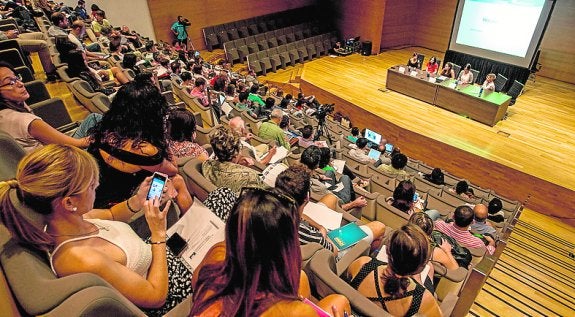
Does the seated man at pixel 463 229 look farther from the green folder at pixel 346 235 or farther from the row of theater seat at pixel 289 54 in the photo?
the row of theater seat at pixel 289 54

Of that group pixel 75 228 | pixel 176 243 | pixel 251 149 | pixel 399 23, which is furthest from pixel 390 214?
pixel 399 23

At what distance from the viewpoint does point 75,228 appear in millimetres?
1122

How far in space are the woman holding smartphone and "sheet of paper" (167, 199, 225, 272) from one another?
0.76 ft

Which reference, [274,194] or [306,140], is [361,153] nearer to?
[306,140]

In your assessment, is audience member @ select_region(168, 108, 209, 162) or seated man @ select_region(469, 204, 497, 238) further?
seated man @ select_region(469, 204, 497, 238)

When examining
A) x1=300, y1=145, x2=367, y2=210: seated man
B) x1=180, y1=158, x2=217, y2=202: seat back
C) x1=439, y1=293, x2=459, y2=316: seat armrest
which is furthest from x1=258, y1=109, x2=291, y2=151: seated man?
x1=439, y1=293, x2=459, y2=316: seat armrest

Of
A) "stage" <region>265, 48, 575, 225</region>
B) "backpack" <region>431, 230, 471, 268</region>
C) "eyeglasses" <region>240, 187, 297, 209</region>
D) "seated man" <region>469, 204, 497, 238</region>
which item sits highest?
"eyeglasses" <region>240, 187, 297, 209</region>

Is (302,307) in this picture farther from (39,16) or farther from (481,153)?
(39,16)

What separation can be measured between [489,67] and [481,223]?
21.9ft

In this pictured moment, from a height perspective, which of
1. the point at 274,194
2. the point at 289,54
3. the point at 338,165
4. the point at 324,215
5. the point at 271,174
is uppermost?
the point at 274,194

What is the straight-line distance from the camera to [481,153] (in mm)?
6000

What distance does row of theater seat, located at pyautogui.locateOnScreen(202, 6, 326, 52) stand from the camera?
11101mm

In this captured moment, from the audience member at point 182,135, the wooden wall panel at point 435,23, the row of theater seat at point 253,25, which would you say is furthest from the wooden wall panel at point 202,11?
the audience member at point 182,135

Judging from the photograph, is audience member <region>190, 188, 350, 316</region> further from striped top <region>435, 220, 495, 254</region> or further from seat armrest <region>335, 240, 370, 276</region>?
striped top <region>435, 220, 495, 254</region>
